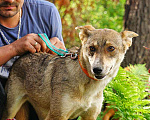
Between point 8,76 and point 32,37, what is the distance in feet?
2.77

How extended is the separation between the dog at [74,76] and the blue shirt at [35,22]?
60 cm

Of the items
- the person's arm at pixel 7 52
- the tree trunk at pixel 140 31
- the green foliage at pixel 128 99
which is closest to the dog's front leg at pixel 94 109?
the green foliage at pixel 128 99

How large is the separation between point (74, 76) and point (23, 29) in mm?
1631

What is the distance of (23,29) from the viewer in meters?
4.53

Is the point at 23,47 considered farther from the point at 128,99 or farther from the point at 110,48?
the point at 128,99

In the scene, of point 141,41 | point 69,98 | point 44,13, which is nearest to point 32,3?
point 44,13

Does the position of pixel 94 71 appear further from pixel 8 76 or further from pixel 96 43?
pixel 8 76

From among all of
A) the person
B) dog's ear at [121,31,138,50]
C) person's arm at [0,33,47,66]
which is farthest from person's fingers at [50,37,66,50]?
dog's ear at [121,31,138,50]

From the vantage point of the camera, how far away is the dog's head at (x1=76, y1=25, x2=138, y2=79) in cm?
311

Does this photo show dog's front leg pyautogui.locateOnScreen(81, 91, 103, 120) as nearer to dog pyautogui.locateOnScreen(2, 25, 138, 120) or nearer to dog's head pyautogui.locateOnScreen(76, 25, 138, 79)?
dog pyautogui.locateOnScreen(2, 25, 138, 120)

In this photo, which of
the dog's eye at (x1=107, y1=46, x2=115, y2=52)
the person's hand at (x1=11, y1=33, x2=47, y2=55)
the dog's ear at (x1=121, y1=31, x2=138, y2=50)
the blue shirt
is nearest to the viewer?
the dog's eye at (x1=107, y1=46, x2=115, y2=52)

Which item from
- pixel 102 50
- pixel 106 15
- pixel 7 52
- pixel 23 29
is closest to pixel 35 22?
pixel 23 29

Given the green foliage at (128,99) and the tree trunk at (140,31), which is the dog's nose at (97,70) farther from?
the tree trunk at (140,31)

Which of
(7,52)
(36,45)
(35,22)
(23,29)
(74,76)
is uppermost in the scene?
(35,22)
